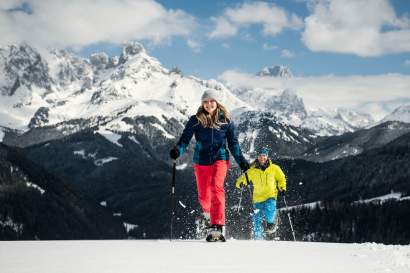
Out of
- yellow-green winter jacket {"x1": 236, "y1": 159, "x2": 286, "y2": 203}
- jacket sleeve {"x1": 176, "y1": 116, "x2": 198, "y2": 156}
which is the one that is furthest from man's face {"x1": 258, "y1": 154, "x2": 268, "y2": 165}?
jacket sleeve {"x1": 176, "y1": 116, "x2": 198, "y2": 156}

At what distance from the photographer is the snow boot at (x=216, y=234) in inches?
477

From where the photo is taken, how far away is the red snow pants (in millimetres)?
12414

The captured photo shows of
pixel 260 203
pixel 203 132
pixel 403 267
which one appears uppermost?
pixel 203 132

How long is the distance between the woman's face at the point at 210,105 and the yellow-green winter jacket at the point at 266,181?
17.8 ft

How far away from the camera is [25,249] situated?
1067cm

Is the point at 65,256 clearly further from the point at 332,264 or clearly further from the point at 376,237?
the point at 376,237

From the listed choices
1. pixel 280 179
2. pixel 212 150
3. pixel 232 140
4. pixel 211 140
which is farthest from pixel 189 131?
pixel 280 179

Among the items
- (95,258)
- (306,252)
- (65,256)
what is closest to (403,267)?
(306,252)

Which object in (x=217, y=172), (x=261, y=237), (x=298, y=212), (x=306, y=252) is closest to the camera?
(x=306, y=252)

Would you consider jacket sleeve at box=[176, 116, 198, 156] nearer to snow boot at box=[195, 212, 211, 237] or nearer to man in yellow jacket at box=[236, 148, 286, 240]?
snow boot at box=[195, 212, 211, 237]

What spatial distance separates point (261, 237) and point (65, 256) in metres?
8.85

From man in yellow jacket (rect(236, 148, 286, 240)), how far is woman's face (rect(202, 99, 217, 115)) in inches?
214

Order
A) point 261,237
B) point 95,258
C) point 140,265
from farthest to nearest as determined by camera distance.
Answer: point 261,237 < point 95,258 < point 140,265

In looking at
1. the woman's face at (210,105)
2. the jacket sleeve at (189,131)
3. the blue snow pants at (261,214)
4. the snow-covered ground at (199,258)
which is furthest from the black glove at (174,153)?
the blue snow pants at (261,214)
